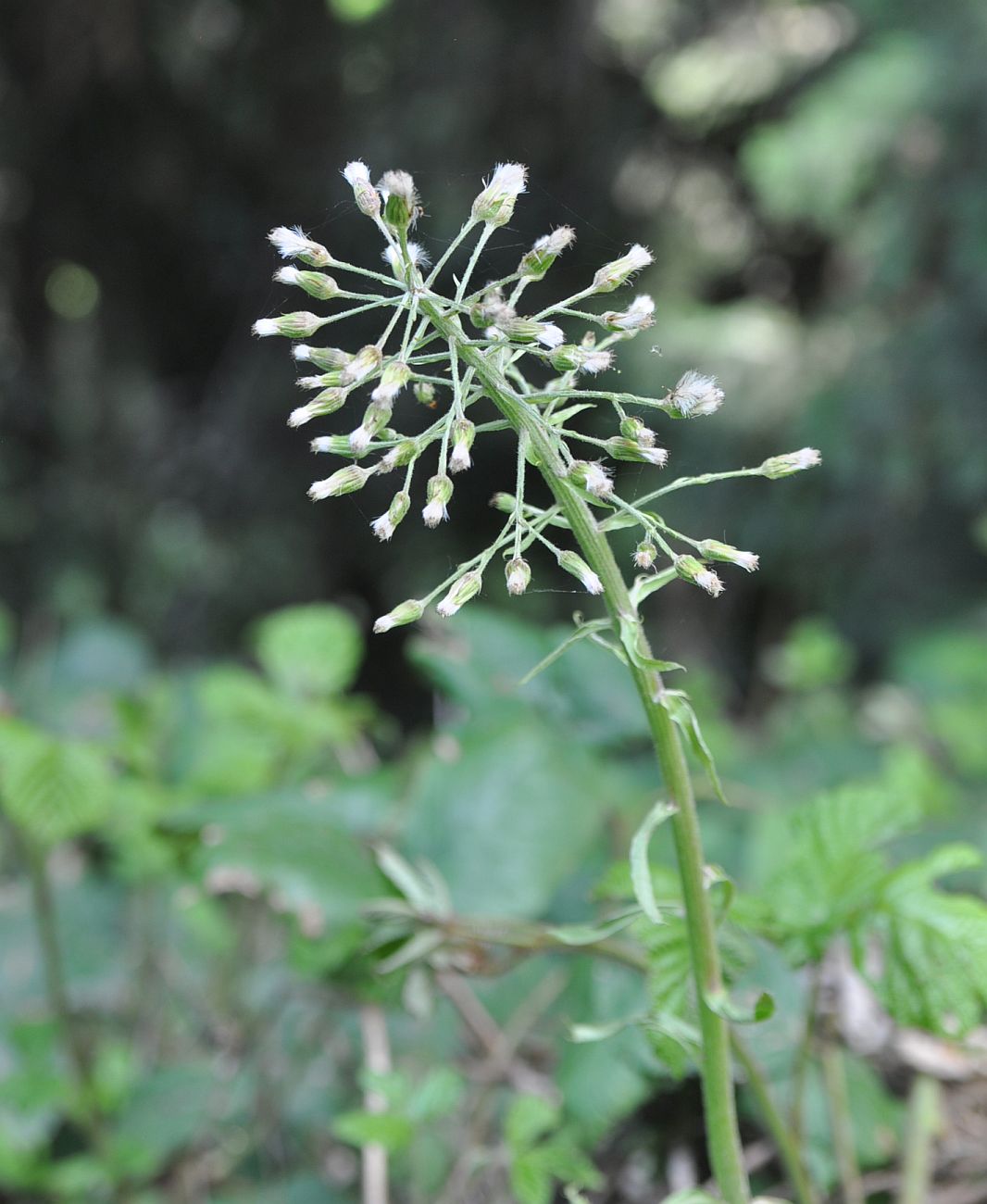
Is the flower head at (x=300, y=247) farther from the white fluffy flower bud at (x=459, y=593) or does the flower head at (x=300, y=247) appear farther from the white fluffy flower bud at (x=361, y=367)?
the white fluffy flower bud at (x=459, y=593)

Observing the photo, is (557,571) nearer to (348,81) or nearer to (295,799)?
(348,81)

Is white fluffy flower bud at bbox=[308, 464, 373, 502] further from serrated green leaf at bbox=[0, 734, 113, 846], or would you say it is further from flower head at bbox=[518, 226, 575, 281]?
serrated green leaf at bbox=[0, 734, 113, 846]

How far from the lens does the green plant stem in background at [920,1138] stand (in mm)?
748

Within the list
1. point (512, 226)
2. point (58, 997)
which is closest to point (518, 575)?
point (58, 997)

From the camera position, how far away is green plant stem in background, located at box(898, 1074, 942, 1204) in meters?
0.75

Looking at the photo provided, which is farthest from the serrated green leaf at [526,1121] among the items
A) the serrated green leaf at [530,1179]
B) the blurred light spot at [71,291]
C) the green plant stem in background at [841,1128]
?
the blurred light spot at [71,291]

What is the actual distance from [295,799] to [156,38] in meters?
3.13

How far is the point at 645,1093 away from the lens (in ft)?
2.66

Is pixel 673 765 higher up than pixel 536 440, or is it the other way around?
pixel 536 440

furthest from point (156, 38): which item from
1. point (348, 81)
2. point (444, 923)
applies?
point (444, 923)

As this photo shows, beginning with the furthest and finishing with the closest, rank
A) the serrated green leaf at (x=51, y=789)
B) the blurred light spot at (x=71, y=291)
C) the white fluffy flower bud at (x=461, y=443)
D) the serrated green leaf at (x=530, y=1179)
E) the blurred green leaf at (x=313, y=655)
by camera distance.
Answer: the blurred light spot at (x=71, y=291)
the blurred green leaf at (x=313, y=655)
the serrated green leaf at (x=51, y=789)
the serrated green leaf at (x=530, y=1179)
the white fluffy flower bud at (x=461, y=443)

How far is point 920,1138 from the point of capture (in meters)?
0.77

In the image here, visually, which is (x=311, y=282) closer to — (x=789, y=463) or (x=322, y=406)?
(x=322, y=406)

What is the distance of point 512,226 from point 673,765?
2420 millimetres
